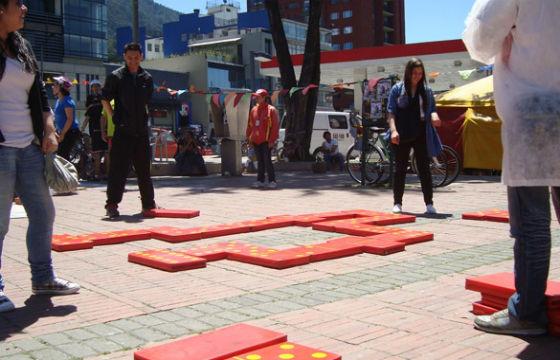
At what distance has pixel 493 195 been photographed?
10898 mm

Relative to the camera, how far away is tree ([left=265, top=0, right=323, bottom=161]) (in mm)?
19312

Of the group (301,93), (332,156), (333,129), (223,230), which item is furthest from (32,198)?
(333,129)

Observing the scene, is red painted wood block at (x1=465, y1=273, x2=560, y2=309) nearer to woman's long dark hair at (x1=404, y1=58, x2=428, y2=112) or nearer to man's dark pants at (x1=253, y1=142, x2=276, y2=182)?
woman's long dark hair at (x1=404, y1=58, x2=428, y2=112)

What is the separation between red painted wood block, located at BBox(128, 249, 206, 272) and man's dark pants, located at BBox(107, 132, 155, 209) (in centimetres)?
290

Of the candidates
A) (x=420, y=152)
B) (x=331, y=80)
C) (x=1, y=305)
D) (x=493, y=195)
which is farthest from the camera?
(x=331, y=80)

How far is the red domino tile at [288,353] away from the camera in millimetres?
2893

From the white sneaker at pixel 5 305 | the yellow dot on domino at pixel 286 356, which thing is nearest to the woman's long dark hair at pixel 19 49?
the white sneaker at pixel 5 305

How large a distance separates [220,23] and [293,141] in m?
104

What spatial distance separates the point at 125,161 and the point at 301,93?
11350 mm

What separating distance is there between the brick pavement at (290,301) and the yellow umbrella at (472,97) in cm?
872

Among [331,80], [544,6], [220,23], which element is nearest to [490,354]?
[544,6]

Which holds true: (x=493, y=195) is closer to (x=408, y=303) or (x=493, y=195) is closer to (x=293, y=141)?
(x=408, y=303)

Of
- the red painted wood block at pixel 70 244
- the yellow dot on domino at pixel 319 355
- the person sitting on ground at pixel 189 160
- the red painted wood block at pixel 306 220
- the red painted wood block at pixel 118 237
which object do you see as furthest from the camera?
the person sitting on ground at pixel 189 160

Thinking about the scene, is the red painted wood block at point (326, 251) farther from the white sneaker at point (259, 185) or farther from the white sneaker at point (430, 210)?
the white sneaker at point (259, 185)
